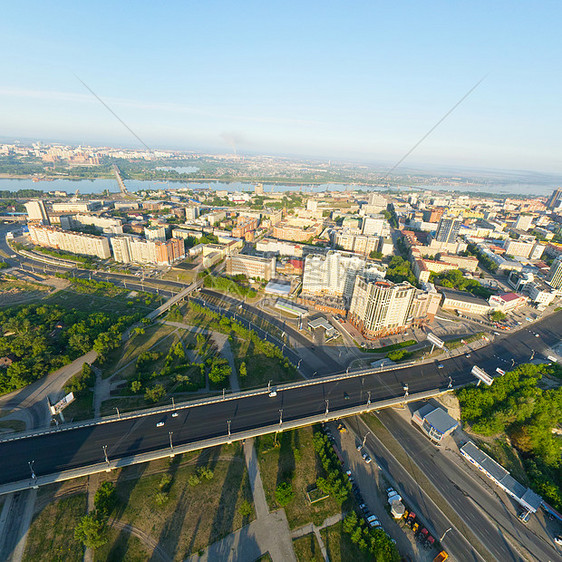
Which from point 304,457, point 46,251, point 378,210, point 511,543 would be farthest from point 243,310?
point 378,210

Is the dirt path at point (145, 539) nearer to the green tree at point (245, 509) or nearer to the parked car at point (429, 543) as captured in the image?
the green tree at point (245, 509)

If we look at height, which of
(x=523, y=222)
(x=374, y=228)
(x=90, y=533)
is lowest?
(x=90, y=533)

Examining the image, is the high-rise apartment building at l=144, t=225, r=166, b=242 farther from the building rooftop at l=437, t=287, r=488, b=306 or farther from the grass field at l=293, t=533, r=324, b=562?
the grass field at l=293, t=533, r=324, b=562

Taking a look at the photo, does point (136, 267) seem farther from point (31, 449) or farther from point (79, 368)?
point (31, 449)

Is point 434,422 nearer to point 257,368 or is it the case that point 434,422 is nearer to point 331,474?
point 331,474

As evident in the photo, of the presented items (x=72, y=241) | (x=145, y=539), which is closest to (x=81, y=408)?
(x=145, y=539)

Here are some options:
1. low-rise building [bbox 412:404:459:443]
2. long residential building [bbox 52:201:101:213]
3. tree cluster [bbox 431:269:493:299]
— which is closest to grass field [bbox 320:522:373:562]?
low-rise building [bbox 412:404:459:443]

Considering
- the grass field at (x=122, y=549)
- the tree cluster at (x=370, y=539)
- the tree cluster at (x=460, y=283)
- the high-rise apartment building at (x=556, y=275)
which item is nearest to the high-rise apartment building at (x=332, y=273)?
the tree cluster at (x=460, y=283)
